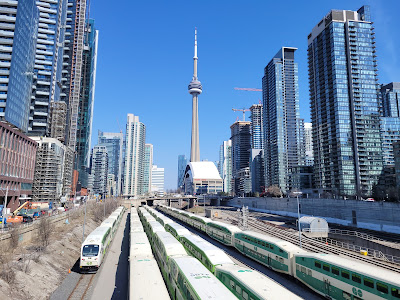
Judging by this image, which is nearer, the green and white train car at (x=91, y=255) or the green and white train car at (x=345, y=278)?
the green and white train car at (x=345, y=278)

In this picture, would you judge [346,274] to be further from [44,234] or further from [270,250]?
[44,234]

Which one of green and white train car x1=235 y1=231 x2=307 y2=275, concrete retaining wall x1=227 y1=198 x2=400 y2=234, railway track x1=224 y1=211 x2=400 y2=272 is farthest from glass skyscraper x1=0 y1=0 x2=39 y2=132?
concrete retaining wall x1=227 y1=198 x2=400 y2=234

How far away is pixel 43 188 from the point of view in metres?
111

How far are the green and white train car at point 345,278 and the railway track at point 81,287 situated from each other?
19.9 meters

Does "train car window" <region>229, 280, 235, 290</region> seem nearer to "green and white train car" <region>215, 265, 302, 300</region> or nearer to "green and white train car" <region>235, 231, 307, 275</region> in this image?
"green and white train car" <region>215, 265, 302, 300</region>

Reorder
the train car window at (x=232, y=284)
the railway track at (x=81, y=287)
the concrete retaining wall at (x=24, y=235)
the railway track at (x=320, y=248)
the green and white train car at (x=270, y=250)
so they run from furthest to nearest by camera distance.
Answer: the concrete retaining wall at (x=24, y=235), the railway track at (x=320, y=248), the green and white train car at (x=270, y=250), the railway track at (x=81, y=287), the train car window at (x=232, y=284)

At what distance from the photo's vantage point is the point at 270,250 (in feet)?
103

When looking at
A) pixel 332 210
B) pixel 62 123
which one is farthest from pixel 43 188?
pixel 332 210

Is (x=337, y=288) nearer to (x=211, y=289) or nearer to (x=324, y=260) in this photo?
(x=324, y=260)

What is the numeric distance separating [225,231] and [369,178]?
116345 mm

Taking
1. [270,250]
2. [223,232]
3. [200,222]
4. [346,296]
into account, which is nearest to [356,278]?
[346,296]

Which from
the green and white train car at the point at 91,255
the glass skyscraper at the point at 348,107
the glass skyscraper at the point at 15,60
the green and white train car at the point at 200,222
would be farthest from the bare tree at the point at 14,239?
the glass skyscraper at the point at 348,107

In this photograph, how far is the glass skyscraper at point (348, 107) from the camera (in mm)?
136750

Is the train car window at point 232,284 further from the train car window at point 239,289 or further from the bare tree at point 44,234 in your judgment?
the bare tree at point 44,234
